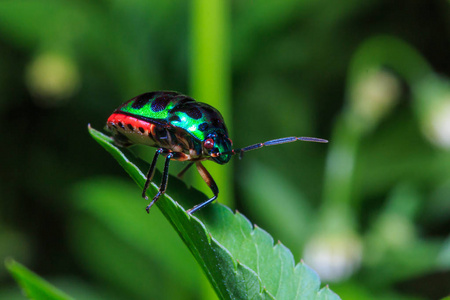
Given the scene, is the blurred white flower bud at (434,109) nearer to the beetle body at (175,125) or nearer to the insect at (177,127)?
the insect at (177,127)

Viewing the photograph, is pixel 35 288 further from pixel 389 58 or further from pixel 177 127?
pixel 389 58

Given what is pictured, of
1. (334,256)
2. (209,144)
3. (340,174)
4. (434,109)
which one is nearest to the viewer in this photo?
(209,144)

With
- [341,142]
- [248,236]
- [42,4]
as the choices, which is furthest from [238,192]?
[248,236]

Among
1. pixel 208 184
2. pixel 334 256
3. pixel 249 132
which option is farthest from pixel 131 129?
pixel 249 132

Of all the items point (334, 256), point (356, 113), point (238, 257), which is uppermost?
point (238, 257)

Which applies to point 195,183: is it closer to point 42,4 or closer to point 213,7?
point 213,7

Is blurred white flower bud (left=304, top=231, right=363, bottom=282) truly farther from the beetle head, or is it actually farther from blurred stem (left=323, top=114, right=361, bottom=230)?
the beetle head

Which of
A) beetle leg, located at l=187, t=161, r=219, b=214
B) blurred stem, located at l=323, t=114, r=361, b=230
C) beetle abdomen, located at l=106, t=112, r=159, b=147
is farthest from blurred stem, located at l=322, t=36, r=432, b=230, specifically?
beetle abdomen, located at l=106, t=112, r=159, b=147
